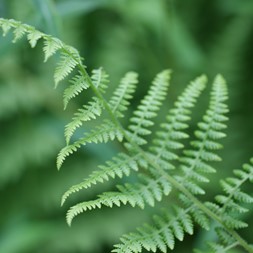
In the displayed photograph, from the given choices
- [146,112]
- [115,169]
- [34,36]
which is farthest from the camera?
[146,112]

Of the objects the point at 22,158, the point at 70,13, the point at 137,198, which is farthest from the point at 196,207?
the point at 22,158

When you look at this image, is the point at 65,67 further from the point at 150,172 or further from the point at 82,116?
the point at 150,172

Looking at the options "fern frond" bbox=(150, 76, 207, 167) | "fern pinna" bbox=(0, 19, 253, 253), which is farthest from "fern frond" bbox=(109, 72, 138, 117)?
"fern frond" bbox=(150, 76, 207, 167)

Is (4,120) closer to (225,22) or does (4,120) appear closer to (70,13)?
(70,13)

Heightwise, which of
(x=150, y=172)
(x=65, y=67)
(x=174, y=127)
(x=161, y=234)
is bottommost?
(x=161, y=234)

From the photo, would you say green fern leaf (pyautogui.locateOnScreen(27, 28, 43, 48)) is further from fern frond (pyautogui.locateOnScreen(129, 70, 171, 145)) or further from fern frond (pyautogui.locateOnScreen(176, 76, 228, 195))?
fern frond (pyautogui.locateOnScreen(176, 76, 228, 195))

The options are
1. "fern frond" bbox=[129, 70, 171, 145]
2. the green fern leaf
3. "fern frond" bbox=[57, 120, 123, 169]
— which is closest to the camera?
the green fern leaf

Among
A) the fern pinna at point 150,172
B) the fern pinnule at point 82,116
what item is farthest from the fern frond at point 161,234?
the fern pinnule at point 82,116

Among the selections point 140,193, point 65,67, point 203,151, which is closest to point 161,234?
point 140,193
